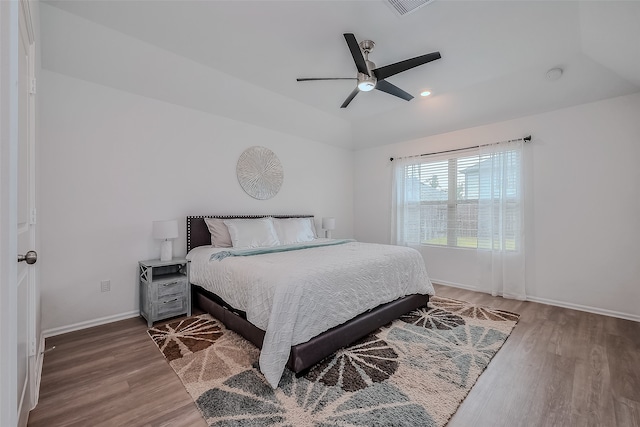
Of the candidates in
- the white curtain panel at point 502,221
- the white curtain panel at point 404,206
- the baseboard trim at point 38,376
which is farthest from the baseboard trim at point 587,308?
the baseboard trim at point 38,376

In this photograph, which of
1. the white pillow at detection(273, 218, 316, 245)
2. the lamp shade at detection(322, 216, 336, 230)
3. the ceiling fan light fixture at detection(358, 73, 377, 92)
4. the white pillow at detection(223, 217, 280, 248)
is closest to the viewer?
the ceiling fan light fixture at detection(358, 73, 377, 92)

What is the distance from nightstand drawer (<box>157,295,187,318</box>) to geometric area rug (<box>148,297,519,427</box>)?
138 millimetres

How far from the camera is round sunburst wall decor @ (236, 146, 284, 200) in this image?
3941 mm

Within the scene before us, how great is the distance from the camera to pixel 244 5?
212 centimetres

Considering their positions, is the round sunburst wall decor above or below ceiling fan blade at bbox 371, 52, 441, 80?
below

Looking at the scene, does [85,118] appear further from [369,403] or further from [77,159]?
[369,403]

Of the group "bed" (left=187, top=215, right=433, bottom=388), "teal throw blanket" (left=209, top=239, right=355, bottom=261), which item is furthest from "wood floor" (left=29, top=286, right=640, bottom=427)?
"teal throw blanket" (left=209, top=239, right=355, bottom=261)

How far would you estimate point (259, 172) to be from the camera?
4.12 m

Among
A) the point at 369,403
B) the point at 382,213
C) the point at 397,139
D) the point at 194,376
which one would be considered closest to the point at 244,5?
the point at 194,376

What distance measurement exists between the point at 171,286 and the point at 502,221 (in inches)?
164

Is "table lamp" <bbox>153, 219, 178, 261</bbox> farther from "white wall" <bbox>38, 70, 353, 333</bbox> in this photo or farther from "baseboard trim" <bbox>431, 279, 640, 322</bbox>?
"baseboard trim" <bbox>431, 279, 640, 322</bbox>

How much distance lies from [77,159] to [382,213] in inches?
172

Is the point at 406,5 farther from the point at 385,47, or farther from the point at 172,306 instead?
the point at 172,306

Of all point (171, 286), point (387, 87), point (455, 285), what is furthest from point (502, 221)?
point (171, 286)
